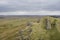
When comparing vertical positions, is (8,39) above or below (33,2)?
below

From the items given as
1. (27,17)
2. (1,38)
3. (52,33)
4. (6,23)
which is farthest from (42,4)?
(1,38)

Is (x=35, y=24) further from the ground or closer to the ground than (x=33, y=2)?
closer to the ground

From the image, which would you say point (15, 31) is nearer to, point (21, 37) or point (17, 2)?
point (21, 37)

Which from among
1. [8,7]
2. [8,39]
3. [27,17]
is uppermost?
[8,7]

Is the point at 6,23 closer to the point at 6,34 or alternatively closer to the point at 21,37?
the point at 6,34

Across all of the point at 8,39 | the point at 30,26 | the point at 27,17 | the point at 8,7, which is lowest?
the point at 8,39

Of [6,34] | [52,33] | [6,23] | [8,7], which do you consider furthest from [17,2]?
[52,33]
